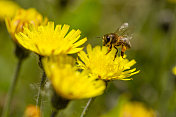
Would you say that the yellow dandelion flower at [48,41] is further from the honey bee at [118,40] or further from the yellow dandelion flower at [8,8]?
the yellow dandelion flower at [8,8]

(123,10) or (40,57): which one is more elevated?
(123,10)

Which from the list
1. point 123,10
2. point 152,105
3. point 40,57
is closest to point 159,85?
point 152,105

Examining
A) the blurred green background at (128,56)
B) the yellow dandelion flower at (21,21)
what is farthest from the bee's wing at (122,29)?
the blurred green background at (128,56)

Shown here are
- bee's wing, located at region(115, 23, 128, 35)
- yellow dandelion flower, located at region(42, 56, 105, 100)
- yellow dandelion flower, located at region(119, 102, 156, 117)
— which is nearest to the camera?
yellow dandelion flower, located at region(42, 56, 105, 100)

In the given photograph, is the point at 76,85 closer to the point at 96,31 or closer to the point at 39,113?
the point at 39,113

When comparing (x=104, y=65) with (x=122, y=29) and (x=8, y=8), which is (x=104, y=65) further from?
(x=8, y=8)

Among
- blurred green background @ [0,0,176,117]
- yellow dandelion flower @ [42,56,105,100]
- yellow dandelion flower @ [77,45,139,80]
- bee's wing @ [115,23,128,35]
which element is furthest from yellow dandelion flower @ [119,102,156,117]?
yellow dandelion flower @ [42,56,105,100]

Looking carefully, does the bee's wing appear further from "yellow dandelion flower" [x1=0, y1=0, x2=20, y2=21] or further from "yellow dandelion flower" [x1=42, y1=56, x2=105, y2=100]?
"yellow dandelion flower" [x1=0, y1=0, x2=20, y2=21]
